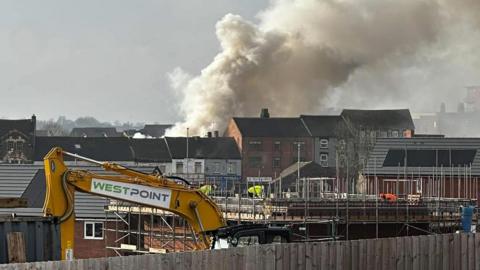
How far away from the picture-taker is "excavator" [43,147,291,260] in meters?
26.8

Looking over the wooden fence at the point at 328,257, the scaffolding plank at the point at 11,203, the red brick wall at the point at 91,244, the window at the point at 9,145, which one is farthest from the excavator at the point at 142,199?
the window at the point at 9,145

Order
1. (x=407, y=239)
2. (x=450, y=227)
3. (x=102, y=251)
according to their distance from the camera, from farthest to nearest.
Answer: (x=102, y=251) < (x=450, y=227) < (x=407, y=239)

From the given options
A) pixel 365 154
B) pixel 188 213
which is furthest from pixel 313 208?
pixel 365 154

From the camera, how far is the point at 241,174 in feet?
396

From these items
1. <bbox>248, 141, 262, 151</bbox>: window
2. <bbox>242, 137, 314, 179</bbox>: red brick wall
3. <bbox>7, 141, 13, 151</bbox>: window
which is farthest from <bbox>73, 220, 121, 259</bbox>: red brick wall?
<bbox>248, 141, 262, 151</bbox>: window

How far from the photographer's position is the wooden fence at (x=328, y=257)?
17.7m

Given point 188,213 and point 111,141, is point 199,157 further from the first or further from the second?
point 188,213

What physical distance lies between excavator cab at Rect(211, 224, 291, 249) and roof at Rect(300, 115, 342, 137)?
97.5 meters

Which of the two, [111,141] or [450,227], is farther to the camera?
[111,141]

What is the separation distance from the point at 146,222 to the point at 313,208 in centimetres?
1027

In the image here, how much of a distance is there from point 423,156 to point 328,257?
5783 cm

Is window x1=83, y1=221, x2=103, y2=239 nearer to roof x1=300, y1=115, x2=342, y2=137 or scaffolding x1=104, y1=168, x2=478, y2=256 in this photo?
scaffolding x1=104, y1=168, x2=478, y2=256

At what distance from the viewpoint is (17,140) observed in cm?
11800

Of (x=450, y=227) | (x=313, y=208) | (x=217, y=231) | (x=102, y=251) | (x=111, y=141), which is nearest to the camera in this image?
(x=217, y=231)
